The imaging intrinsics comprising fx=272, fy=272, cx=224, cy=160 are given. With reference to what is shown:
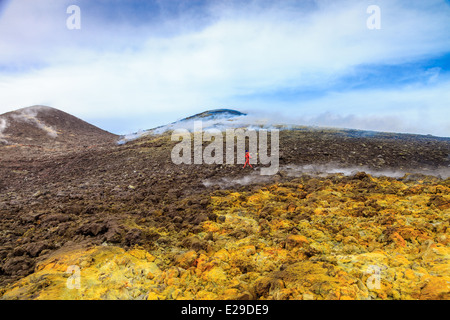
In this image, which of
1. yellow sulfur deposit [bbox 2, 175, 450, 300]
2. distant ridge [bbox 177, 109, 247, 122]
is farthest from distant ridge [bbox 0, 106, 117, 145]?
yellow sulfur deposit [bbox 2, 175, 450, 300]

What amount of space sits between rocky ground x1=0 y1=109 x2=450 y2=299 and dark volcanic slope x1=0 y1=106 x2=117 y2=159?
16.2 metres

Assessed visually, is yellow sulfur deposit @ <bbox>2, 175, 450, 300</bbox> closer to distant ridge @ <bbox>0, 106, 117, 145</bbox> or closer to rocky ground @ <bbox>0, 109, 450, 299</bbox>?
rocky ground @ <bbox>0, 109, 450, 299</bbox>

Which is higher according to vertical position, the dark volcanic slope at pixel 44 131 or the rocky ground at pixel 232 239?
the dark volcanic slope at pixel 44 131

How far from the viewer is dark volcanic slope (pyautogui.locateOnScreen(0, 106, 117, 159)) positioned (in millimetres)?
23703

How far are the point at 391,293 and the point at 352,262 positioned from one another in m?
0.73

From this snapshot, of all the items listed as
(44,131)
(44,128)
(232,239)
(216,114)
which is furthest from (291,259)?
(44,128)

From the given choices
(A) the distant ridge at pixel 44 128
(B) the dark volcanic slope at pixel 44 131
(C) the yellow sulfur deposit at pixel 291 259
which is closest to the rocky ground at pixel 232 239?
(C) the yellow sulfur deposit at pixel 291 259

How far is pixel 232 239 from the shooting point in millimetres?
4871

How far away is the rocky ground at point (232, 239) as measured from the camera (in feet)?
10.6

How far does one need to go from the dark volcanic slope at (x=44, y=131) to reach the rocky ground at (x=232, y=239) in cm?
1621

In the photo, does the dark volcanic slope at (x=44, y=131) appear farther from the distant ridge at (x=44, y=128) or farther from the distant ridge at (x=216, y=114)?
the distant ridge at (x=216, y=114)

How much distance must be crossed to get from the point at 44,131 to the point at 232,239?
33927mm
